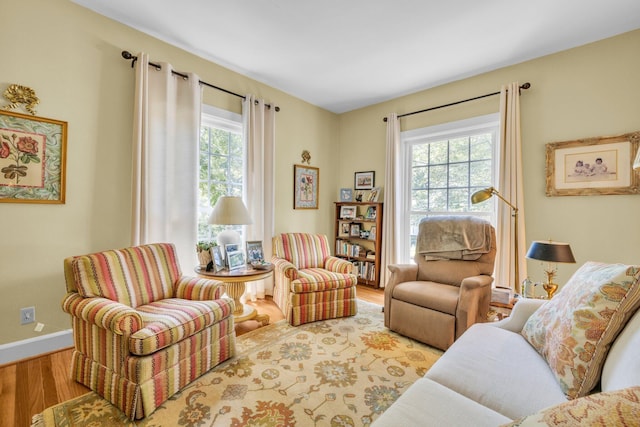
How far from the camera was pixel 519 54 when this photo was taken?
9.55 ft

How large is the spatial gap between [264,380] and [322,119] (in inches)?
148

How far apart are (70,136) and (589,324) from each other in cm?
343

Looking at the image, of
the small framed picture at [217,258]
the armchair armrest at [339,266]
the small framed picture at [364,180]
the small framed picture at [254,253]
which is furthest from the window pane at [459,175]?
the small framed picture at [217,258]

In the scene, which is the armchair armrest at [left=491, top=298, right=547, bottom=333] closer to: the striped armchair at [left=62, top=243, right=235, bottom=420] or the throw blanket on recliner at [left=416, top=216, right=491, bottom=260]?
the throw blanket on recliner at [left=416, top=216, right=491, bottom=260]

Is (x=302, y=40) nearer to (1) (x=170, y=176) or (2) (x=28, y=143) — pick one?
(1) (x=170, y=176)

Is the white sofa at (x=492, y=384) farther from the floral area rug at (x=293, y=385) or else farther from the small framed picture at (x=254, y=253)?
the small framed picture at (x=254, y=253)

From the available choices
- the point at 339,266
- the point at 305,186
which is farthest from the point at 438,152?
the point at 339,266

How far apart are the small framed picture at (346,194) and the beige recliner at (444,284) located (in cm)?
166

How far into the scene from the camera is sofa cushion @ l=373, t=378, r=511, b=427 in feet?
3.01

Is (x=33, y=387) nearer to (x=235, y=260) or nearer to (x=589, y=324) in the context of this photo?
(x=235, y=260)

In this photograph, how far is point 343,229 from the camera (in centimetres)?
453

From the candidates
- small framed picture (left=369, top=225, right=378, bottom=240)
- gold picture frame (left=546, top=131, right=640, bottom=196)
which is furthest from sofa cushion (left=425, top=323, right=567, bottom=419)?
small framed picture (left=369, top=225, right=378, bottom=240)

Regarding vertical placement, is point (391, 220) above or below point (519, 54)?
below

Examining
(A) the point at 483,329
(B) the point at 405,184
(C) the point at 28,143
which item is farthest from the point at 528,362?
(C) the point at 28,143
